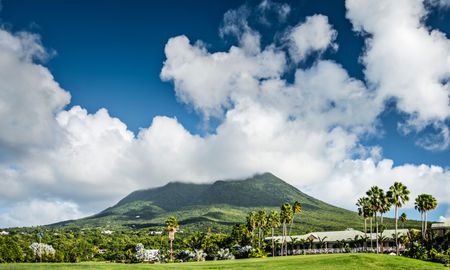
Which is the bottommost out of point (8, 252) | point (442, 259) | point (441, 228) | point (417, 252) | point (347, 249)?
point (347, 249)

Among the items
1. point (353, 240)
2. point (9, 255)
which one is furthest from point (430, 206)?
point (9, 255)

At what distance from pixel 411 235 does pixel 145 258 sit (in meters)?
70.8

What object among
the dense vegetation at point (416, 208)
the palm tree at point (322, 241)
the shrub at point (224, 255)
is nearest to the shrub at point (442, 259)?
the dense vegetation at point (416, 208)

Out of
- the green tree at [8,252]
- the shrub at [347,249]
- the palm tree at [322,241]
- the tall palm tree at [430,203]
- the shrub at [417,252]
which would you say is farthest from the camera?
the palm tree at [322,241]

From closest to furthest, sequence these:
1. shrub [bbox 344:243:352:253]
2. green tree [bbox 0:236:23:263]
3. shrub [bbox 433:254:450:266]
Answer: shrub [bbox 433:254:450:266] → green tree [bbox 0:236:23:263] → shrub [bbox 344:243:352:253]

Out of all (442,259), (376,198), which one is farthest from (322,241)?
(442,259)

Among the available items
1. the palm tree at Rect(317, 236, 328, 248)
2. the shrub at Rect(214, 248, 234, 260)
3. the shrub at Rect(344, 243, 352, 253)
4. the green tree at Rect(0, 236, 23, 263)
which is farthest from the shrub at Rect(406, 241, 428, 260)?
the green tree at Rect(0, 236, 23, 263)

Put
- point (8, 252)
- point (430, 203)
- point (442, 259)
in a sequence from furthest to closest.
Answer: point (430, 203)
point (8, 252)
point (442, 259)

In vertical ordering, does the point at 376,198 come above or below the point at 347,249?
above

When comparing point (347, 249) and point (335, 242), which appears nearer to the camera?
point (347, 249)

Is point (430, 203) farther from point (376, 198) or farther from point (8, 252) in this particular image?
point (8, 252)

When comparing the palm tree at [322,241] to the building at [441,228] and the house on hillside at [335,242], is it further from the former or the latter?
the building at [441,228]

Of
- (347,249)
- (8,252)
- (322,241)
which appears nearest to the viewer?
(8,252)

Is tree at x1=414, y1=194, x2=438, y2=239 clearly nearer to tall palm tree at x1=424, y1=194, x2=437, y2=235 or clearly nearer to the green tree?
tall palm tree at x1=424, y1=194, x2=437, y2=235
